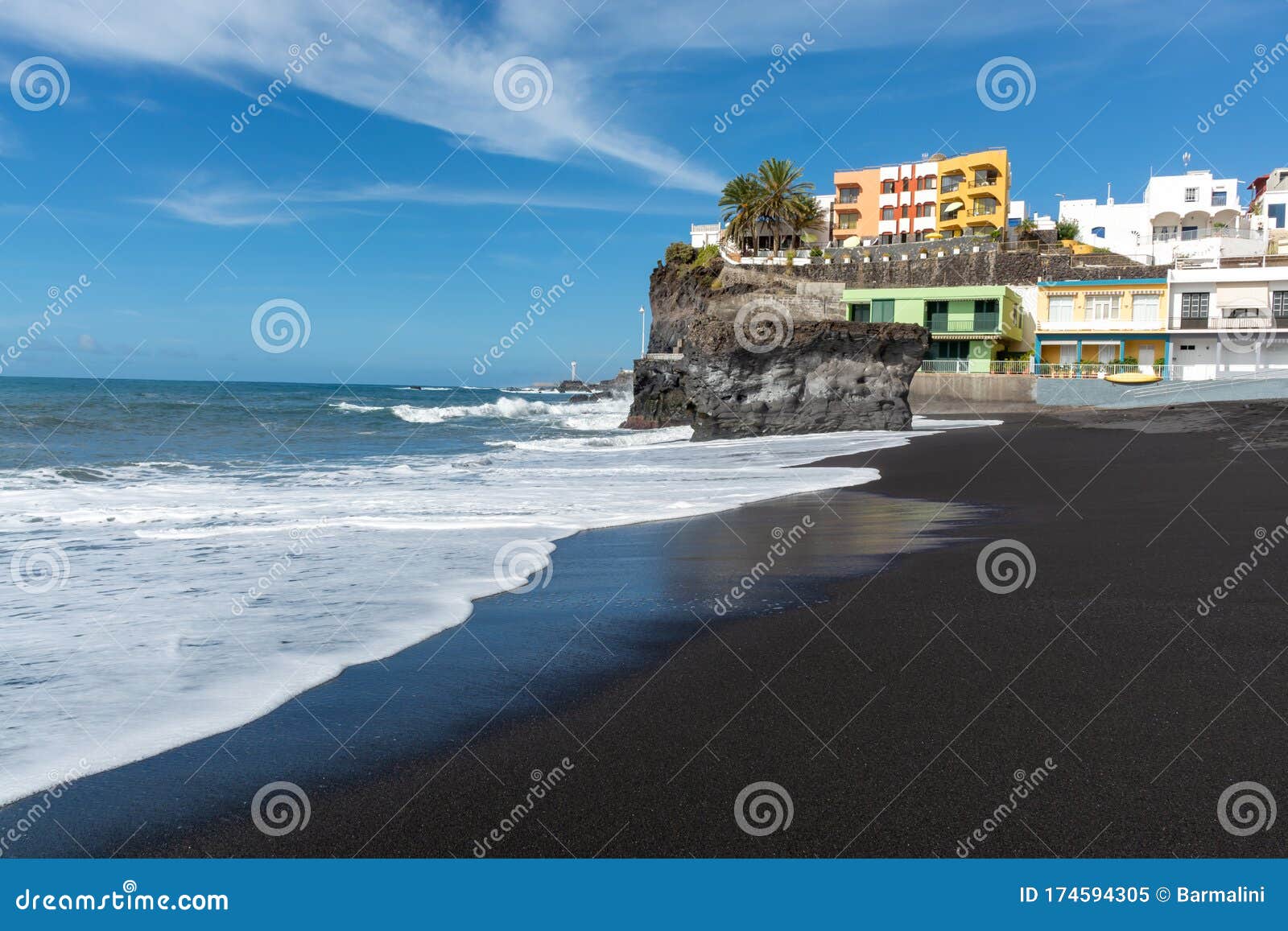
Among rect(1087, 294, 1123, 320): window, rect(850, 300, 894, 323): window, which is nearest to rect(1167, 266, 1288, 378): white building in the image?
rect(1087, 294, 1123, 320): window

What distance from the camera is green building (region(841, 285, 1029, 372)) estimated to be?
47.2 metres

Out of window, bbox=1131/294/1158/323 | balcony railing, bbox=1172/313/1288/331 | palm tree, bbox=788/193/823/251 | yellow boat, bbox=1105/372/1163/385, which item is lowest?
yellow boat, bbox=1105/372/1163/385

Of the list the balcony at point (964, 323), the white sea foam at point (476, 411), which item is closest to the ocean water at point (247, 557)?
the white sea foam at point (476, 411)

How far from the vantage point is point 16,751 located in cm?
386

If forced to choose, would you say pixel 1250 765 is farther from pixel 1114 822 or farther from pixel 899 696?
pixel 899 696

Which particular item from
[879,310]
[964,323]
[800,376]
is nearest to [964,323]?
[964,323]

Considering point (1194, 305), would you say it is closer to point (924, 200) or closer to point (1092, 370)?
point (1092, 370)

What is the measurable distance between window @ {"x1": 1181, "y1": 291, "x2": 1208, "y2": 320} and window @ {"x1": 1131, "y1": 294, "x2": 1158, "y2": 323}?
136 cm

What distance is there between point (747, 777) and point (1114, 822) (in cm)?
137

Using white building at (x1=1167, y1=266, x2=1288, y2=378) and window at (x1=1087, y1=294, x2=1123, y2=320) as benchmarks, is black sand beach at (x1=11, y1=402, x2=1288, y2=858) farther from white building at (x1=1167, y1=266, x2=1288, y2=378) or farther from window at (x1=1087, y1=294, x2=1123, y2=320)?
window at (x1=1087, y1=294, x2=1123, y2=320)

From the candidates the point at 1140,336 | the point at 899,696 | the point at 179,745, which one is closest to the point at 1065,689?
the point at 899,696

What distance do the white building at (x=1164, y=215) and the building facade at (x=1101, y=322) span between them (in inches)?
619

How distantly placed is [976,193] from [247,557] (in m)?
66.4

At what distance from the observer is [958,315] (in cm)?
4819
